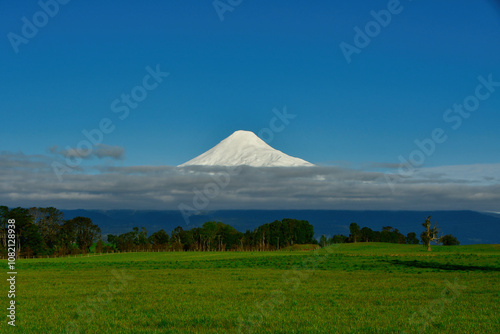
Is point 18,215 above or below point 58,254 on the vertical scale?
above

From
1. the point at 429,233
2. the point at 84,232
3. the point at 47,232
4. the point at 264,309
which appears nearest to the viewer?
the point at 264,309

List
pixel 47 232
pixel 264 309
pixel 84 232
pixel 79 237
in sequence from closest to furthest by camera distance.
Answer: pixel 264 309
pixel 47 232
pixel 79 237
pixel 84 232

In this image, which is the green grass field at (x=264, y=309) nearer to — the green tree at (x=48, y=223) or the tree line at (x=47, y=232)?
the tree line at (x=47, y=232)

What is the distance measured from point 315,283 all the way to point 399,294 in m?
8.94

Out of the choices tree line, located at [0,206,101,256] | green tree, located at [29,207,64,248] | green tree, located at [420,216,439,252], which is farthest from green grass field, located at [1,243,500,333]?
green tree, located at [29,207,64,248]

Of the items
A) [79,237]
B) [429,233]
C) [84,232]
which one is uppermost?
[84,232]

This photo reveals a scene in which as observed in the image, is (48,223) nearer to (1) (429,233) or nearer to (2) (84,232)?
(2) (84,232)

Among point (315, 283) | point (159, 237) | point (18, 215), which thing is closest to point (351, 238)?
point (159, 237)

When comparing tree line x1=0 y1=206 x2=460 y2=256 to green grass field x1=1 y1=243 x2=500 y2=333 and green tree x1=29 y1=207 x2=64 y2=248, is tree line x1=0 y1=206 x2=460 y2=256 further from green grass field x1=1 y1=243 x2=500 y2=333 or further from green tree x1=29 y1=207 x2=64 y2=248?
green grass field x1=1 y1=243 x2=500 y2=333

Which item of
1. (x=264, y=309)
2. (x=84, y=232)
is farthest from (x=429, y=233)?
(x=84, y=232)

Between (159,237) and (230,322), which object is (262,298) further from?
(159,237)

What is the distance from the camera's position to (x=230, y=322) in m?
20.0

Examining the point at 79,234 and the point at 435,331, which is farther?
the point at 79,234

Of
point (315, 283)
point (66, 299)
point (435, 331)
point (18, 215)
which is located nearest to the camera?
point (435, 331)
